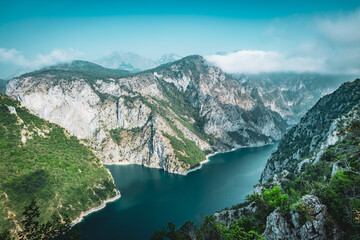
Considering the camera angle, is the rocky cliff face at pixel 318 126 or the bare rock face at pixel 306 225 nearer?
the bare rock face at pixel 306 225

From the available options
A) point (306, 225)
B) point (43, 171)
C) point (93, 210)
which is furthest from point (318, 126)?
point (43, 171)

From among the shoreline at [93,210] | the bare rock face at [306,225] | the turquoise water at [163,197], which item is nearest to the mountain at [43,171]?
the shoreline at [93,210]

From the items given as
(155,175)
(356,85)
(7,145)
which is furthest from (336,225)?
(155,175)

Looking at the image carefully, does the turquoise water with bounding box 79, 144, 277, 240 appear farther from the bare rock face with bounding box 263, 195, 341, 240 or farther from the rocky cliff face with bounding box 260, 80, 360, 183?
the bare rock face with bounding box 263, 195, 341, 240

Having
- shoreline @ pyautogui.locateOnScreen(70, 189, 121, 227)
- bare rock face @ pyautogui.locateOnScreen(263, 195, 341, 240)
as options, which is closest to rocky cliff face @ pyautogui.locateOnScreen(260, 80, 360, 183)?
bare rock face @ pyautogui.locateOnScreen(263, 195, 341, 240)

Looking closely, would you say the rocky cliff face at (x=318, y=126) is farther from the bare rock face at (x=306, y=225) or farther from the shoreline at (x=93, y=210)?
the shoreline at (x=93, y=210)
